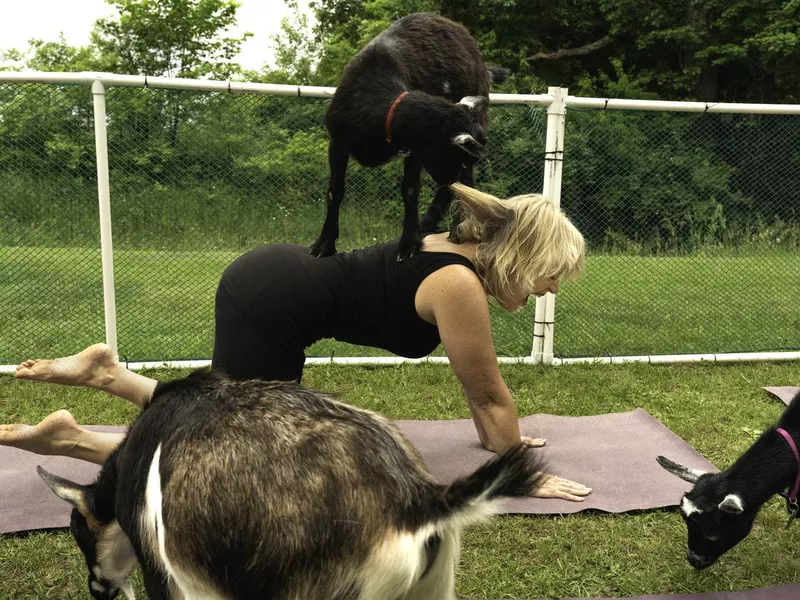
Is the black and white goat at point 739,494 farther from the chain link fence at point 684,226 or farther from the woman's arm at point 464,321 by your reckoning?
the chain link fence at point 684,226

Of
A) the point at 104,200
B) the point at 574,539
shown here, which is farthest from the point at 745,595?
the point at 104,200

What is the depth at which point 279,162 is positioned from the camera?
19.4 ft

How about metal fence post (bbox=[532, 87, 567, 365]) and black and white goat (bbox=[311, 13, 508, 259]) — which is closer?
black and white goat (bbox=[311, 13, 508, 259])

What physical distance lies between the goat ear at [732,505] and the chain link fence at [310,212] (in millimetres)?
2821

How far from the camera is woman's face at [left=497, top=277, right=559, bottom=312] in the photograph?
2977 millimetres

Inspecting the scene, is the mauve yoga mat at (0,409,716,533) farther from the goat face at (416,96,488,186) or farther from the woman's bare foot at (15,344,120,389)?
the goat face at (416,96,488,186)

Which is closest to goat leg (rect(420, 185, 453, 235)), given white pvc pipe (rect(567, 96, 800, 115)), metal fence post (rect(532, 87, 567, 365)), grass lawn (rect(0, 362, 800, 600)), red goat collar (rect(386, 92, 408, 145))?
red goat collar (rect(386, 92, 408, 145))

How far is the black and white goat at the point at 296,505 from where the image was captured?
1.57m

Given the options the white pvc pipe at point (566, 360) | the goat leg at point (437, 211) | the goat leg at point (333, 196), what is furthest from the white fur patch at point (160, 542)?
the white pvc pipe at point (566, 360)

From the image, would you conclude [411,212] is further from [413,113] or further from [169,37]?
[169,37]

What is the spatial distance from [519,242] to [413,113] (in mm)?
840

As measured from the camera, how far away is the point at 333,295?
3.08 m

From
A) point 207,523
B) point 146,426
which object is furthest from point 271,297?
point 207,523

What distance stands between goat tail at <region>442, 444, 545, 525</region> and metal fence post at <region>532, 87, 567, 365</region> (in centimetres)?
404
